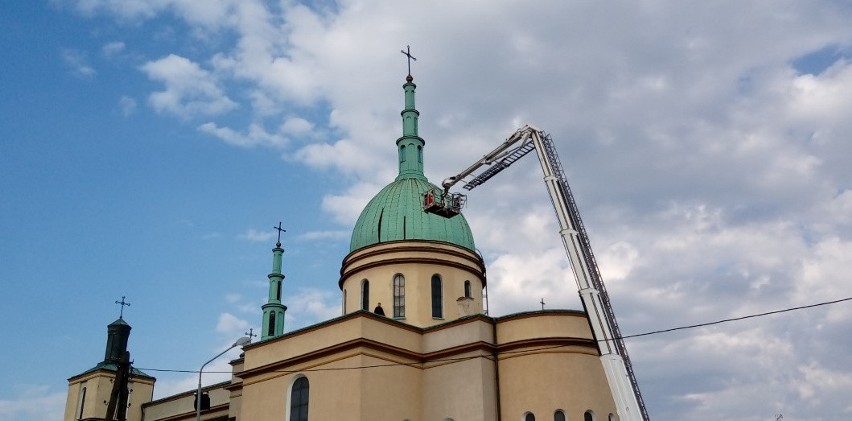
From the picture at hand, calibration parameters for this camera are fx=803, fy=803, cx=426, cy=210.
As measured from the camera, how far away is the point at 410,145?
119ft

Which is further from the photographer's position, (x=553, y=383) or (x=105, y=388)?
(x=105, y=388)

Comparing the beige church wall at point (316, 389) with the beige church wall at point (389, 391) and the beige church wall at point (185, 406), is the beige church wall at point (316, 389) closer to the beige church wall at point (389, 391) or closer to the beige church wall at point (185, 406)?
the beige church wall at point (389, 391)

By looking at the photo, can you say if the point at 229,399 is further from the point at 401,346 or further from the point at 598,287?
the point at 598,287

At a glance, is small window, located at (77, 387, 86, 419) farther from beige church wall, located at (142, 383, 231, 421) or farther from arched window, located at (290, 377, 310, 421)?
arched window, located at (290, 377, 310, 421)

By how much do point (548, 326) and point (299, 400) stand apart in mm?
8878

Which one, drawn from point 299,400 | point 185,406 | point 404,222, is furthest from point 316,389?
point 185,406

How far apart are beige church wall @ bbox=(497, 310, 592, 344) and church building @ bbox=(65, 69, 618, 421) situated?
1.4 inches

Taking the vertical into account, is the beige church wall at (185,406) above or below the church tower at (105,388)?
below

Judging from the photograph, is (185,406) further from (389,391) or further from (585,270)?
(585,270)

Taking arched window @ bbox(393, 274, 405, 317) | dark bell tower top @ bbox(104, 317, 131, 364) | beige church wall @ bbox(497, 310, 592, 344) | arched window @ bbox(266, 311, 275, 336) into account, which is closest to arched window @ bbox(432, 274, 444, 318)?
arched window @ bbox(393, 274, 405, 317)

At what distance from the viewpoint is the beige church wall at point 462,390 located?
25.8 m

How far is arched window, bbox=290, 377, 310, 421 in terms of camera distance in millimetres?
27216

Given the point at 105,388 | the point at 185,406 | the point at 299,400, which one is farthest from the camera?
the point at 105,388

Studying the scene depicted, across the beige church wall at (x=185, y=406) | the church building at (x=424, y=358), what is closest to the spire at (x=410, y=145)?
the church building at (x=424, y=358)
